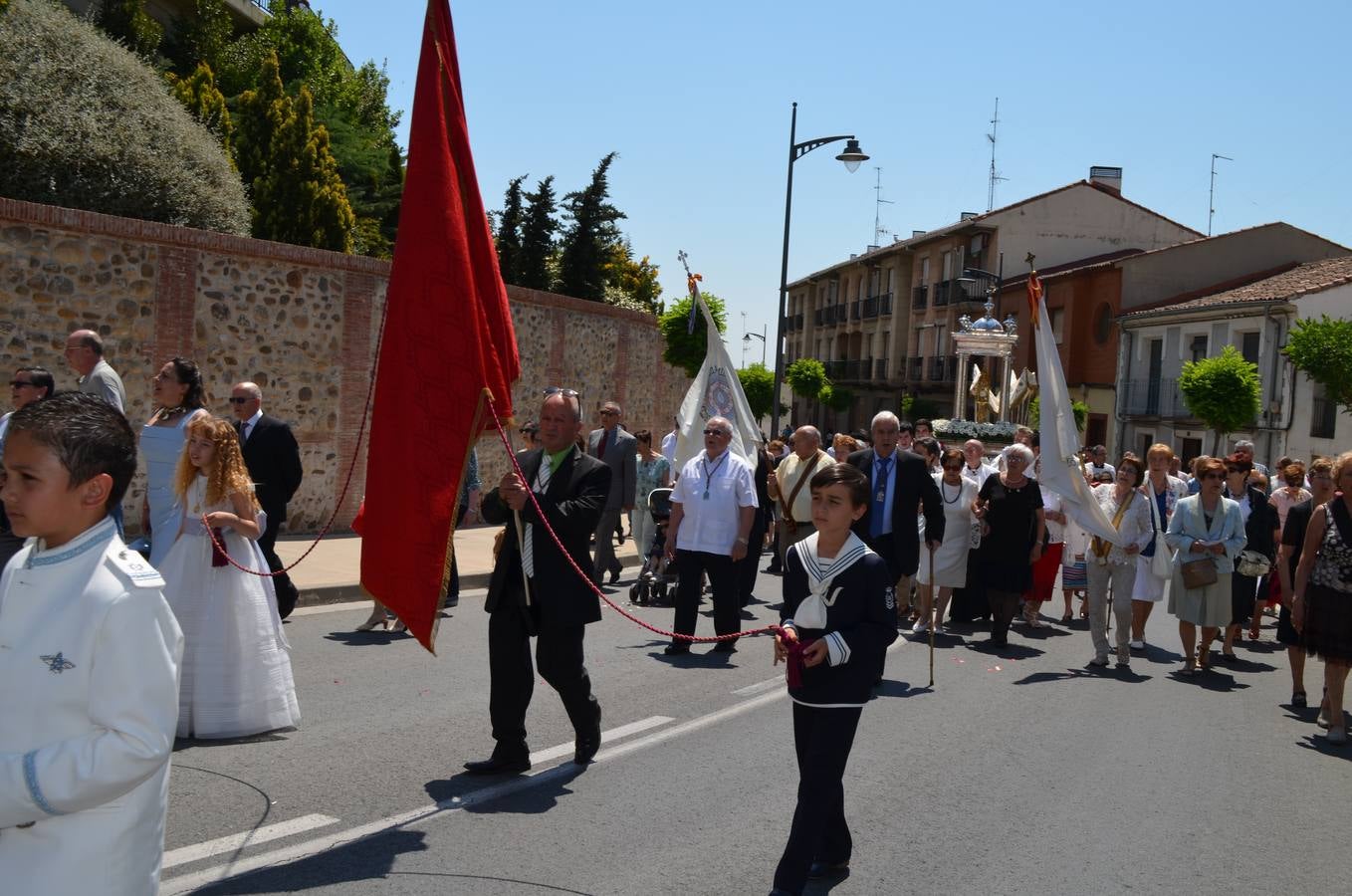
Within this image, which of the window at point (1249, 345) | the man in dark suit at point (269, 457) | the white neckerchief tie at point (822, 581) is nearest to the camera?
the white neckerchief tie at point (822, 581)

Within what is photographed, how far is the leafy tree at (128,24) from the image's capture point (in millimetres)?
24562

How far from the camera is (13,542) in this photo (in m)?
6.88

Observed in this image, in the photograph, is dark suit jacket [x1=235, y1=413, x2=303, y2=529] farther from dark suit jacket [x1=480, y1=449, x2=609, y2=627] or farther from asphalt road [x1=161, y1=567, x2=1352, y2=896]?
dark suit jacket [x1=480, y1=449, x2=609, y2=627]

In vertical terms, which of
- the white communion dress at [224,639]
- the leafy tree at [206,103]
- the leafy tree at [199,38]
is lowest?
the white communion dress at [224,639]

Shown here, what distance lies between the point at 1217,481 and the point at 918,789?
226 inches

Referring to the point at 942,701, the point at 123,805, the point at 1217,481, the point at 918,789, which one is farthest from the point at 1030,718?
the point at 123,805

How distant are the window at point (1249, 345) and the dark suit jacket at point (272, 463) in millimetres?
34188

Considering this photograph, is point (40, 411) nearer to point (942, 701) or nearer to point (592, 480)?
point (592, 480)

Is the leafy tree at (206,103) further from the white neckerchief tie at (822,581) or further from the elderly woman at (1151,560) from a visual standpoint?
the white neckerchief tie at (822,581)

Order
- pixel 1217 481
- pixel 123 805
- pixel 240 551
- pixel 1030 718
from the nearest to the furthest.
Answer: pixel 123 805
pixel 240 551
pixel 1030 718
pixel 1217 481

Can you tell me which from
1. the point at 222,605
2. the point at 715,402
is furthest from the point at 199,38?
the point at 222,605

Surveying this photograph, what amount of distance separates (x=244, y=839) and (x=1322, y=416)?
35.0 m

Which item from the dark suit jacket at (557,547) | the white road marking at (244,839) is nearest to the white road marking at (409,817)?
the white road marking at (244,839)

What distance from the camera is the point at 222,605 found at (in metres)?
6.76
